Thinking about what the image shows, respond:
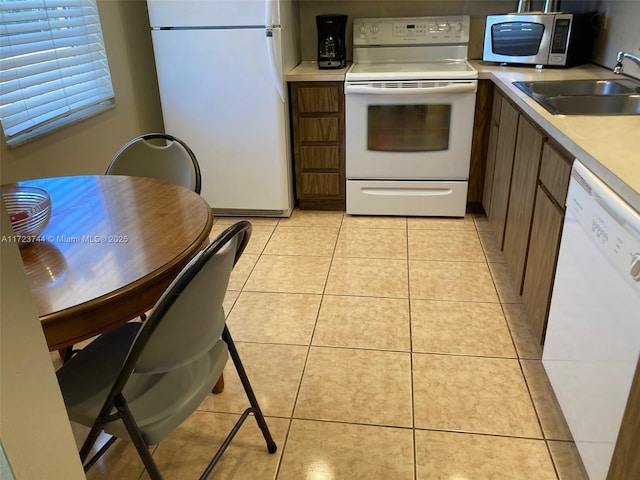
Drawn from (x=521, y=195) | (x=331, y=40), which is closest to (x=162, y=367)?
(x=521, y=195)

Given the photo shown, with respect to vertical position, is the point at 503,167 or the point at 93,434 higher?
the point at 503,167

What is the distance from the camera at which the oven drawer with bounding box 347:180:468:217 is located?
3291 millimetres

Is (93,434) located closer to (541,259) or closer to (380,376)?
(380,376)

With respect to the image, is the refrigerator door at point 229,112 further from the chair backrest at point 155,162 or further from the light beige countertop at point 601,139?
the light beige countertop at point 601,139

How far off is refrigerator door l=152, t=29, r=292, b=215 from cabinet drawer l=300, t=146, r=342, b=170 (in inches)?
4.8

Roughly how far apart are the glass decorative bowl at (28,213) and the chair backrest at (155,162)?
1.74ft

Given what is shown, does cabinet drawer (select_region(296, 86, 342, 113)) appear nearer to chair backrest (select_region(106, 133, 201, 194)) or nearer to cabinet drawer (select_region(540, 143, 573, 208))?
chair backrest (select_region(106, 133, 201, 194))

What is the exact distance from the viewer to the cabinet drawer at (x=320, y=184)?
3.42 metres

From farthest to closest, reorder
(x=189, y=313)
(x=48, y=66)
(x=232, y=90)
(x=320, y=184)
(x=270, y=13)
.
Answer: (x=320, y=184) → (x=232, y=90) → (x=270, y=13) → (x=48, y=66) → (x=189, y=313)

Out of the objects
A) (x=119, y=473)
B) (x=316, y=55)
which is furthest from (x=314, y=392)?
(x=316, y=55)

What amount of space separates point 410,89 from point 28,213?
224 centimetres

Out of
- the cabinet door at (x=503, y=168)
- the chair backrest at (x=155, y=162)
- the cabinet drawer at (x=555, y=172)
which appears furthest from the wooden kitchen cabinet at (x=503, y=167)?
the chair backrest at (x=155, y=162)

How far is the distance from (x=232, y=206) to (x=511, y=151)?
180 centimetres

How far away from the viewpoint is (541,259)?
6.31 feet
